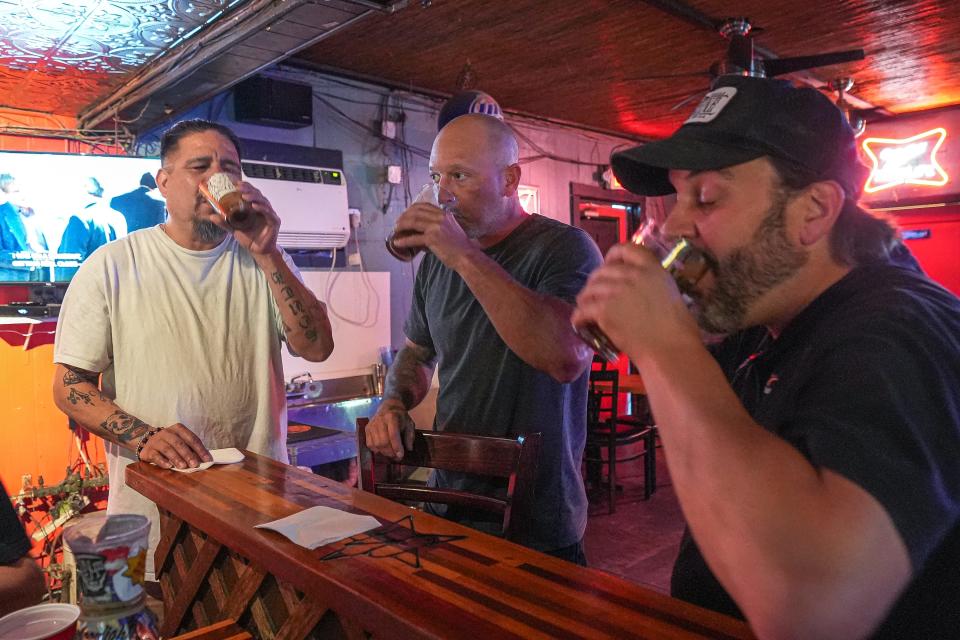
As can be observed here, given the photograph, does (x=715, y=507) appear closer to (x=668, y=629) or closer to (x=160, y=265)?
(x=668, y=629)

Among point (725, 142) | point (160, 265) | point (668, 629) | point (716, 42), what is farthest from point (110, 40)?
point (716, 42)

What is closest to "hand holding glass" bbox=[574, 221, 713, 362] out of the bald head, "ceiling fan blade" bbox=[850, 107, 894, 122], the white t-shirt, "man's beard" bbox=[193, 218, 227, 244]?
the bald head

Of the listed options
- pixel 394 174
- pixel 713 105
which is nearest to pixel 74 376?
pixel 713 105

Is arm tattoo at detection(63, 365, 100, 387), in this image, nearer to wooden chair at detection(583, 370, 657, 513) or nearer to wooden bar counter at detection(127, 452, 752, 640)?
wooden bar counter at detection(127, 452, 752, 640)

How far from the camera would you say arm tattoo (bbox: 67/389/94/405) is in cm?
195

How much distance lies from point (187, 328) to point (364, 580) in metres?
1.28

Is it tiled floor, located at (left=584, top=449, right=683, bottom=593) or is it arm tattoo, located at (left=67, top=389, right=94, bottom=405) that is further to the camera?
tiled floor, located at (left=584, top=449, right=683, bottom=593)

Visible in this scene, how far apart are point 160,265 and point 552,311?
1268 millimetres

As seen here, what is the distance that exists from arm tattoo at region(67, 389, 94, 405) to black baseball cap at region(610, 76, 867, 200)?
173 centimetres

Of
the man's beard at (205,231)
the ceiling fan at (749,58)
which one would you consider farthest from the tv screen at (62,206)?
the ceiling fan at (749,58)

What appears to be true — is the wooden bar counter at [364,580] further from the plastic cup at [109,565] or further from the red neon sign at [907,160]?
the red neon sign at [907,160]

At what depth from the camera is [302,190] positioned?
14.6 ft

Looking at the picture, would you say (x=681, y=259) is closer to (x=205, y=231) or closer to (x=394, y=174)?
(x=205, y=231)

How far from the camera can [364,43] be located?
14.0ft
